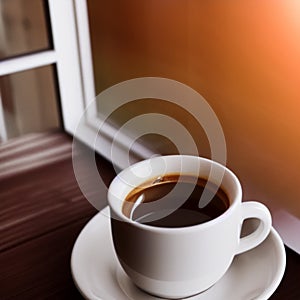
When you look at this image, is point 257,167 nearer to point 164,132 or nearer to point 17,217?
point 164,132

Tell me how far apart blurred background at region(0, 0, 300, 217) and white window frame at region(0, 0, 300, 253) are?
0.01 m

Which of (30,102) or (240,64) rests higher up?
(240,64)

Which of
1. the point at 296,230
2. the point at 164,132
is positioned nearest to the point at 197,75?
the point at 164,132

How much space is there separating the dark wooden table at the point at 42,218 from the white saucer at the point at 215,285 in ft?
0.08

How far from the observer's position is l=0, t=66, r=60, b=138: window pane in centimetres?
81

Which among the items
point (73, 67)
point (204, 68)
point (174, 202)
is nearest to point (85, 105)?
point (73, 67)

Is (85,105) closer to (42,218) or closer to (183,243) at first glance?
(42,218)

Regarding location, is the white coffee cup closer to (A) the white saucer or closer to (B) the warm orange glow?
(A) the white saucer

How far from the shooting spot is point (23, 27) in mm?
802

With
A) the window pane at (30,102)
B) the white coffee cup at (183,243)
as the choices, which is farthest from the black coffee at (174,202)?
the window pane at (30,102)

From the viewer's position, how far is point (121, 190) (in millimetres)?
510

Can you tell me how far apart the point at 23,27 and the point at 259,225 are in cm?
43

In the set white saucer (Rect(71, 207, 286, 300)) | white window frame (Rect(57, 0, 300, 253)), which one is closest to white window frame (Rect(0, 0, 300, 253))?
white window frame (Rect(57, 0, 300, 253))

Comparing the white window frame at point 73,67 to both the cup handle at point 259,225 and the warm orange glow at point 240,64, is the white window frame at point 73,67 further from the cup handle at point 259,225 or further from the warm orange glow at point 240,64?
the cup handle at point 259,225
